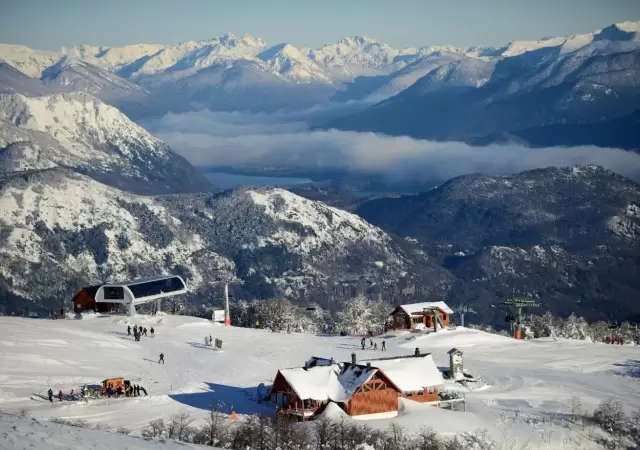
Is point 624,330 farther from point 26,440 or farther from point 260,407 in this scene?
point 26,440

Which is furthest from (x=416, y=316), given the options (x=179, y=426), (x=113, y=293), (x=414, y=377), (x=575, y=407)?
(x=179, y=426)

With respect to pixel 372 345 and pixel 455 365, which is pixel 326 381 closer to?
pixel 455 365

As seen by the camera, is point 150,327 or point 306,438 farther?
point 150,327

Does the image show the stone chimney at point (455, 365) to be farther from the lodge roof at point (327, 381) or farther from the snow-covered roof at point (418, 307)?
the snow-covered roof at point (418, 307)

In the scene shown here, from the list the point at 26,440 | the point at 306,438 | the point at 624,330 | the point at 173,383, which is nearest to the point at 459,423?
the point at 306,438

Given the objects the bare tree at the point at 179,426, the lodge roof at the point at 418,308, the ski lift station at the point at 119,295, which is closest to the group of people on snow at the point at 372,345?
the lodge roof at the point at 418,308
